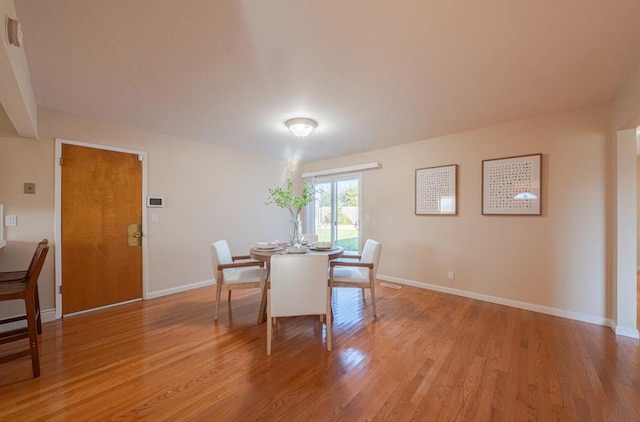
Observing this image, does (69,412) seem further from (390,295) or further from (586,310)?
(586,310)

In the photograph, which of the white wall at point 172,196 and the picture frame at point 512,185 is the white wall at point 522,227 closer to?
the picture frame at point 512,185

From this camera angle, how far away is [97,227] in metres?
3.02

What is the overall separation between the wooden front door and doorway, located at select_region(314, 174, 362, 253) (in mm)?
2919

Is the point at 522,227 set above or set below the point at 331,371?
above

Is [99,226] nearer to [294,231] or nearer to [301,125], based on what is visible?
[294,231]

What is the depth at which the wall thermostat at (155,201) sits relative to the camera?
11.3ft

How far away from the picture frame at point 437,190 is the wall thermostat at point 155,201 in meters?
3.79

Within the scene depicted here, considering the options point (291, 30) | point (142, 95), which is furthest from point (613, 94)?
point (142, 95)

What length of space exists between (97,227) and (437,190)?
4506mm

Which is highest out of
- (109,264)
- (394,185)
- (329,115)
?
(329,115)

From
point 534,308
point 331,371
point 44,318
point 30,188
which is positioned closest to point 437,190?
point 534,308

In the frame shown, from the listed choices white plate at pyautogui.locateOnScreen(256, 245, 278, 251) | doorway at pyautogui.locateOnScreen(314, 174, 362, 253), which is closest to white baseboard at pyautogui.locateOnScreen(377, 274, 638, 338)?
doorway at pyautogui.locateOnScreen(314, 174, 362, 253)

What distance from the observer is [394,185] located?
4.24 metres

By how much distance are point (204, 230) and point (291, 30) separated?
3.30 metres
